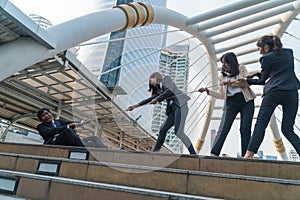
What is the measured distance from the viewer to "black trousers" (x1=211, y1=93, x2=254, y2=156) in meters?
2.73

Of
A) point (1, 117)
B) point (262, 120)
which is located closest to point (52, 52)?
point (262, 120)

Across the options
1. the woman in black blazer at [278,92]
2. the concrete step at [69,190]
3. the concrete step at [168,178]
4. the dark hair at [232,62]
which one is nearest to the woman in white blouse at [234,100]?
the dark hair at [232,62]

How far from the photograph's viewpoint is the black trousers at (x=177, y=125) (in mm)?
3098

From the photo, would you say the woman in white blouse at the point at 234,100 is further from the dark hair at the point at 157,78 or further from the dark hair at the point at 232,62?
the dark hair at the point at 157,78

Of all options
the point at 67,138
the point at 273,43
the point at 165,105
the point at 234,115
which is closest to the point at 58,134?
the point at 67,138

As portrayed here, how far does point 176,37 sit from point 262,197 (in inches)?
210

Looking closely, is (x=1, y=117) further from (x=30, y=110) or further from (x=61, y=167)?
(x=61, y=167)

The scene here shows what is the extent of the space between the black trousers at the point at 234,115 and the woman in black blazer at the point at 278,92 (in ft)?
0.97

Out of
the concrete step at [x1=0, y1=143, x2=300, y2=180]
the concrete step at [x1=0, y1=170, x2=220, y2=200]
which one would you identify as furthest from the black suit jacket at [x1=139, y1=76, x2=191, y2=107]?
the concrete step at [x1=0, y1=170, x2=220, y2=200]

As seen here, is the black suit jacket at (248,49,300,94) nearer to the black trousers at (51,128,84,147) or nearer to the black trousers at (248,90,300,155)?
the black trousers at (248,90,300,155)

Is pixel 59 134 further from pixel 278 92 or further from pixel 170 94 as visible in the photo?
pixel 278 92

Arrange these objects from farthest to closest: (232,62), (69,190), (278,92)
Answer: (232,62)
(278,92)
(69,190)

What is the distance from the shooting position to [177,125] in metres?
3.11

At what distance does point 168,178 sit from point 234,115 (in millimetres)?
1363
